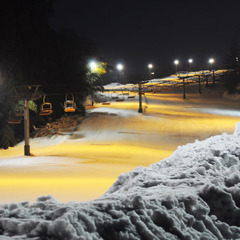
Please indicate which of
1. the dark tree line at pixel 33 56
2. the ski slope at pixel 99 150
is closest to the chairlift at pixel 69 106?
the ski slope at pixel 99 150

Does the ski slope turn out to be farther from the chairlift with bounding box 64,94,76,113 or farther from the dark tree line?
the dark tree line

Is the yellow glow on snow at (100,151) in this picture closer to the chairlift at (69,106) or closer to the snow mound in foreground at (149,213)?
the chairlift at (69,106)

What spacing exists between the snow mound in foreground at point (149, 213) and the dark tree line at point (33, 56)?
977 inches

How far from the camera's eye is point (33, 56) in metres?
35.4

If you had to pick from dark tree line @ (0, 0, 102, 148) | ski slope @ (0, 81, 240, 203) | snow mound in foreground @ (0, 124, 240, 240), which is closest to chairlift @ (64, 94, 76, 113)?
ski slope @ (0, 81, 240, 203)

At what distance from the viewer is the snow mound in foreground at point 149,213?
4.66 meters

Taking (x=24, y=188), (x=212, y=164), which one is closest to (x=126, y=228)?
(x=212, y=164)

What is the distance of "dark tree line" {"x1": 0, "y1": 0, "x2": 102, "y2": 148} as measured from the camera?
33.1 meters

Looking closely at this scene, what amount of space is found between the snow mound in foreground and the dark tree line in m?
24.8

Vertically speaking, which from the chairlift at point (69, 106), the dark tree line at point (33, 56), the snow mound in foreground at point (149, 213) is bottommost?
the snow mound in foreground at point (149, 213)

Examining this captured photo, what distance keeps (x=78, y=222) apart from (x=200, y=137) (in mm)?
25403

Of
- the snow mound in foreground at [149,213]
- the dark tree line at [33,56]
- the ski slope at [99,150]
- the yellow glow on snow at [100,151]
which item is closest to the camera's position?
the snow mound in foreground at [149,213]

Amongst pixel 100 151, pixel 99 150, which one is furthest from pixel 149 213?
pixel 99 150

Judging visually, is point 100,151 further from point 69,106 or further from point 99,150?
point 69,106
